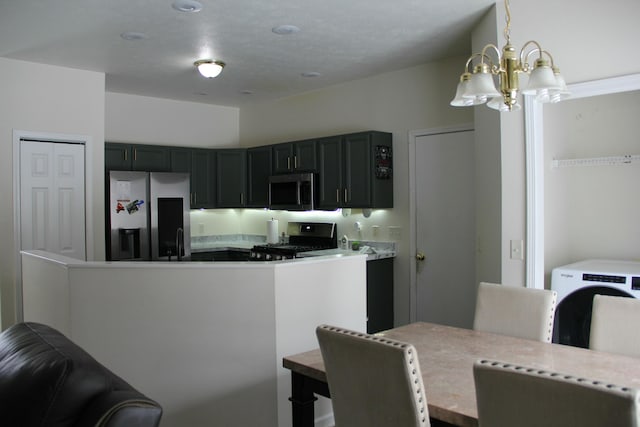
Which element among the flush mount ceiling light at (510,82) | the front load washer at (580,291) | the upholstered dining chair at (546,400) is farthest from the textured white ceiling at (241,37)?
the upholstered dining chair at (546,400)

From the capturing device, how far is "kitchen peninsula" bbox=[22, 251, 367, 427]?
9.82ft

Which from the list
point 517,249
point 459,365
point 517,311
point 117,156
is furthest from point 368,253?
point 459,365

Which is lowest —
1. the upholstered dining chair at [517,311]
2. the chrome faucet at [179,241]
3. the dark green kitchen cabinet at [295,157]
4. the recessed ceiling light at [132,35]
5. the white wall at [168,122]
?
the upholstered dining chair at [517,311]

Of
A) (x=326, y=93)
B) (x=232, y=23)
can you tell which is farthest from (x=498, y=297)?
(x=326, y=93)

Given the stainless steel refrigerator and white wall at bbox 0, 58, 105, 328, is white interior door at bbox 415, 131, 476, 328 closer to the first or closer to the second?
the stainless steel refrigerator

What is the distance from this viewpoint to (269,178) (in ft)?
20.5

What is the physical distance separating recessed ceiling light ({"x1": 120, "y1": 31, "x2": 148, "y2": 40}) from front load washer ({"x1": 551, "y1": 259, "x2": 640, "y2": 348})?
11.3ft

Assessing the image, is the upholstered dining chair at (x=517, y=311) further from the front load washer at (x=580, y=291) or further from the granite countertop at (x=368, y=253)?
the granite countertop at (x=368, y=253)

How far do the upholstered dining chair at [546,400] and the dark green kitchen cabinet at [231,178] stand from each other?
550 centimetres

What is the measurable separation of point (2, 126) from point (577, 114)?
4.87 metres

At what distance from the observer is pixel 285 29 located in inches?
155

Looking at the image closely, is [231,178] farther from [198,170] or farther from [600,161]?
[600,161]

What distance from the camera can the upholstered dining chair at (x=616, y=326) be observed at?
7.49 feet

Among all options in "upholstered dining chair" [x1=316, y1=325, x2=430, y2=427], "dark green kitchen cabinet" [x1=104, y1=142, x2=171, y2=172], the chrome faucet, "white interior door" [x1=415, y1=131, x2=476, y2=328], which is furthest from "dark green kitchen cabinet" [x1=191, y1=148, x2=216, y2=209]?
"upholstered dining chair" [x1=316, y1=325, x2=430, y2=427]
